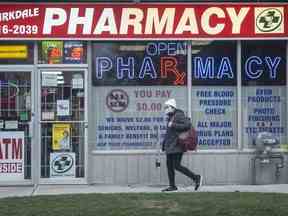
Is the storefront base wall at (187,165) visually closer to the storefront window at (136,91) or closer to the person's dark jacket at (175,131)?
the storefront window at (136,91)

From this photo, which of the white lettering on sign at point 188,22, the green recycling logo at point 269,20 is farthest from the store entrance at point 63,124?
the green recycling logo at point 269,20

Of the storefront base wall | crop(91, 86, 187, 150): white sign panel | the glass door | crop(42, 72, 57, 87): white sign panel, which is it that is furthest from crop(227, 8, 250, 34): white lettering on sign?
the glass door

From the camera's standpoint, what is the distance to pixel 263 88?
46.6ft

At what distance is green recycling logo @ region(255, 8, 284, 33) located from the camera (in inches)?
548

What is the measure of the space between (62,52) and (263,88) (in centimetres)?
403

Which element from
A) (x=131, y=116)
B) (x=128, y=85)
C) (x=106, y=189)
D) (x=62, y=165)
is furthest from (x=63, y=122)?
(x=106, y=189)

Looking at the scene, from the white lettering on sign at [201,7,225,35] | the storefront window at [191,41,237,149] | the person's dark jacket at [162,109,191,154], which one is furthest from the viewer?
the storefront window at [191,41,237,149]

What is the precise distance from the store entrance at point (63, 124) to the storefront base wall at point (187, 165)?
36 centimetres

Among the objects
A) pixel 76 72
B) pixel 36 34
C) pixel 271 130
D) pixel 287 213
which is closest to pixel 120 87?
pixel 76 72

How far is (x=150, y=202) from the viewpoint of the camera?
11148mm

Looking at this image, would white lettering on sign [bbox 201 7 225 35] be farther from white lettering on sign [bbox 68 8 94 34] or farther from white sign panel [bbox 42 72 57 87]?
white sign panel [bbox 42 72 57 87]

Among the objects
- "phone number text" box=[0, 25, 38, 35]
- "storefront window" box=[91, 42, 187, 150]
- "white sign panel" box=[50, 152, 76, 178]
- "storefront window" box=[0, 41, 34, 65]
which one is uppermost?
"phone number text" box=[0, 25, 38, 35]

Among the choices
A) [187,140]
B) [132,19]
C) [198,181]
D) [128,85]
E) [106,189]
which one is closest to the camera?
[187,140]

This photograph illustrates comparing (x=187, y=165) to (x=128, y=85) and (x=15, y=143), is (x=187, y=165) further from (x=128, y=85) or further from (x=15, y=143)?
(x=15, y=143)
